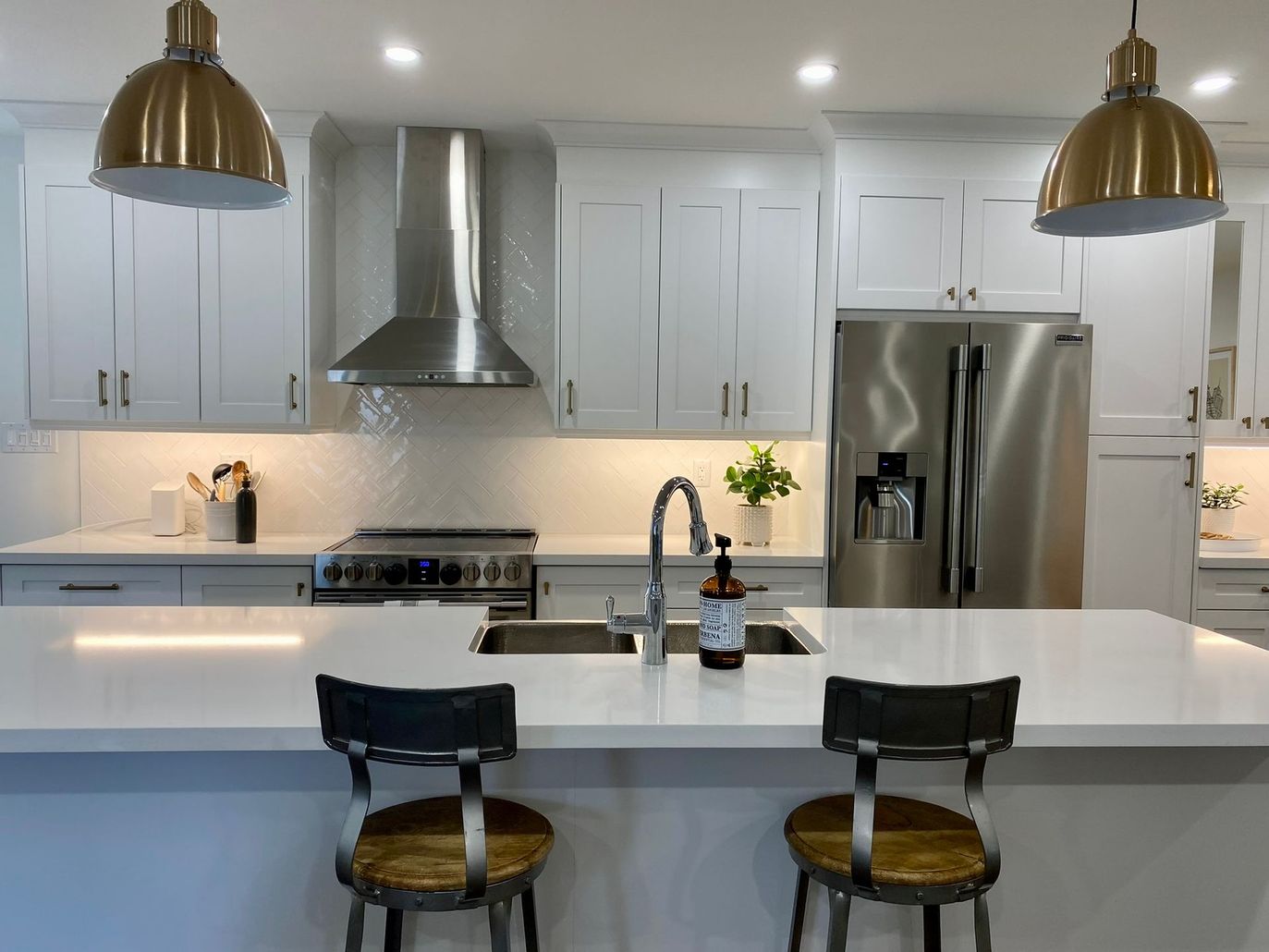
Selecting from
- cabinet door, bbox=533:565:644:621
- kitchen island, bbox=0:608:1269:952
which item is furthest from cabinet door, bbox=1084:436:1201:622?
cabinet door, bbox=533:565:644:621

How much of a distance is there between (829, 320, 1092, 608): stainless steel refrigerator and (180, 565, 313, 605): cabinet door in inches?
79.4

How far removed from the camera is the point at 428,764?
1.35 m

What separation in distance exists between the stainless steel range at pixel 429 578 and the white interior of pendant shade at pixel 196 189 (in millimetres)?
1747

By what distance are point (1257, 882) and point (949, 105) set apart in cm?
259

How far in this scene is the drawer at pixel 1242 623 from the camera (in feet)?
11.6

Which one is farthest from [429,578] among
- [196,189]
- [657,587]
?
[196,189]

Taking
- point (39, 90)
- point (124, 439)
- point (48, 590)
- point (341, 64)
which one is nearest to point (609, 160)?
point (341, 64)

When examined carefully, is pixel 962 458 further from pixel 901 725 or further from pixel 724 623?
pixel 901 725

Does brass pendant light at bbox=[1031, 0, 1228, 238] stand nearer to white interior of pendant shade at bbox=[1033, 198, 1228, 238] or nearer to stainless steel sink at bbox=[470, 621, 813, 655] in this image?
white interior of pendant shade at bbox=[1033, 198, 1228, 238]

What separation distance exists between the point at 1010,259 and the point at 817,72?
1.08 metres

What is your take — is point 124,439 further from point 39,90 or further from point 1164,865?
point 1164,865

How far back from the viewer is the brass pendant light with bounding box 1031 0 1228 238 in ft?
5.00

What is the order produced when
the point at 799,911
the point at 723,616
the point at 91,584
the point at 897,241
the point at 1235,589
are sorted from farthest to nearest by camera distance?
the point at 1235,589, the point at 897,241, the point at 91,584, the point at 723,616, the point at 799,911

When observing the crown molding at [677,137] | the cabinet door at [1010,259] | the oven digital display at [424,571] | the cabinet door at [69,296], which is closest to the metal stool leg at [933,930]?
the oven digital display at [424,571]
